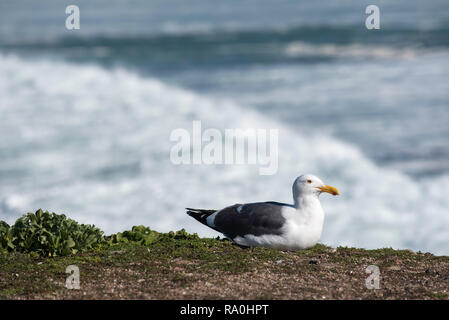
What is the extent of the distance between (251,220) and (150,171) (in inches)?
434

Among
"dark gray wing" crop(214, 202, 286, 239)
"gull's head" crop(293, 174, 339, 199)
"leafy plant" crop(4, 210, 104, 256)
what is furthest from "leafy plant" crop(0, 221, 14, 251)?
"gull's head" crop(293, 174, 339, 199)

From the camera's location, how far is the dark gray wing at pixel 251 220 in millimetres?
9773

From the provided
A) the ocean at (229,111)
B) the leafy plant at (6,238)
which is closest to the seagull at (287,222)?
the leafy plant at (6,238)

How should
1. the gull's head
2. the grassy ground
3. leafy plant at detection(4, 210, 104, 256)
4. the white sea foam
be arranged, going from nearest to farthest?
the grassy ground, leafy plant at detection(4, 210, 104, 256), the gull's head, the white sea foam

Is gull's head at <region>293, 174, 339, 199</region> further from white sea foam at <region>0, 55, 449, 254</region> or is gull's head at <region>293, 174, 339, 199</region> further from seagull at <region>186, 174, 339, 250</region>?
white sea foam at <region>0, 55, 449, 254</region>

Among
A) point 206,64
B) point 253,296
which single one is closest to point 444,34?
point 206,64

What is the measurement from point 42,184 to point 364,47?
23.3 m

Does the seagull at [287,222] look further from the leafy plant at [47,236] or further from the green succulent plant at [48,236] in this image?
the leafy plant at [47,236]

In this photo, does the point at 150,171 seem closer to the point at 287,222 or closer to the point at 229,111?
the point at 229,111

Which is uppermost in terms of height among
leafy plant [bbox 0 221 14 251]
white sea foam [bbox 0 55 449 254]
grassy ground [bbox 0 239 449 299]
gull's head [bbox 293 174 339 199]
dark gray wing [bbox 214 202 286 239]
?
white sea foam [bbox 0 55 449 254]

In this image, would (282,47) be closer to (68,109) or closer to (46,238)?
(68,109)

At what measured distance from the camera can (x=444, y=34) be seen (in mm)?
38531

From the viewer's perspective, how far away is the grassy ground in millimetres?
8078

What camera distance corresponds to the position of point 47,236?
968cm
